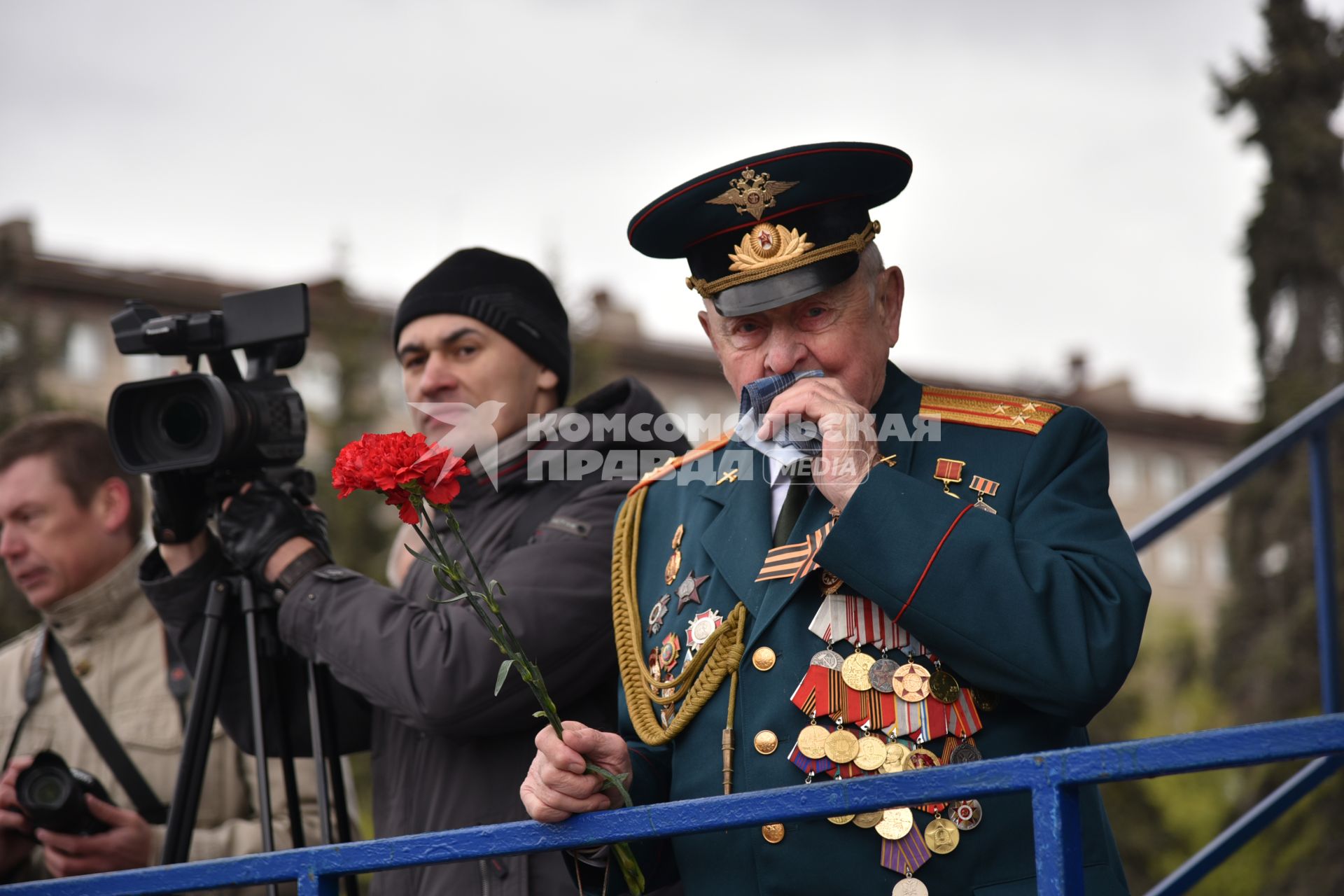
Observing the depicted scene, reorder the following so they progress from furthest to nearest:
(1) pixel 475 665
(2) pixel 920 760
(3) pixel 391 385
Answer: (3) pixel 391 385
(1) pixel 475 665
(2) pixel 920 760

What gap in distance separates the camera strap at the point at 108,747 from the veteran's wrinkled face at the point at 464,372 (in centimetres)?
125

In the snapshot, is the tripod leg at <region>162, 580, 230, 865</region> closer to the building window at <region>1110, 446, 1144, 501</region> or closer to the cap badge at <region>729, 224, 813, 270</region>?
the cap badge at <region>729, 224, 813, 270</region>

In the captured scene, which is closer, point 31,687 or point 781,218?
point 781,218

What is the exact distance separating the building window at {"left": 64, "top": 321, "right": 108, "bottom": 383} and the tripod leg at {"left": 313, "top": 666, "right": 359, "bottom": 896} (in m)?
35.7

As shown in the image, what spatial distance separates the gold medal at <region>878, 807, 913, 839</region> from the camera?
246cm

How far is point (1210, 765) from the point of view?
1961 mm

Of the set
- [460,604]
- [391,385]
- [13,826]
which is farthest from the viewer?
[391,385]

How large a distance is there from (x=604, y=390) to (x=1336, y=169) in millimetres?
14257

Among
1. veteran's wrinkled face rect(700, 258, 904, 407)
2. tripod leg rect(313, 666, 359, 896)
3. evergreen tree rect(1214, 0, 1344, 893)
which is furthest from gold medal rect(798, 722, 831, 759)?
evergreen tree rect(1214, 0, 1344, 893)

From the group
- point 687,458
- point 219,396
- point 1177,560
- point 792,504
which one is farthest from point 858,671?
point 1177,560

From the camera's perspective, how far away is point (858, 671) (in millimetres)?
2572

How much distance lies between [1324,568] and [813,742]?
1.98 meters

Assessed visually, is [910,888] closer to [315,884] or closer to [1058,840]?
[1058,840]

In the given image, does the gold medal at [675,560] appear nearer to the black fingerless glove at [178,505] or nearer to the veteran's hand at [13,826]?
the black fingerless glove at [178,505]
